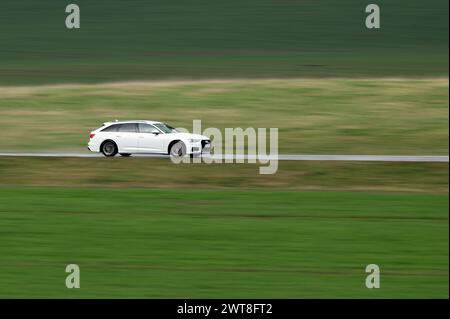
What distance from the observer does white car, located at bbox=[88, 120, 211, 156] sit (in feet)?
80.9

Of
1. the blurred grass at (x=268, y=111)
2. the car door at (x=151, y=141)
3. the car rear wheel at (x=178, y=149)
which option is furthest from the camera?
the blurred grass at (x=268, y=111)

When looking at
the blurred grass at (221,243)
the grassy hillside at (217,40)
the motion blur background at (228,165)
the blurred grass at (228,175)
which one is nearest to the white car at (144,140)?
the blurred grass at (228,175)

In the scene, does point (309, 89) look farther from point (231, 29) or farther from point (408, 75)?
point (231, 29)

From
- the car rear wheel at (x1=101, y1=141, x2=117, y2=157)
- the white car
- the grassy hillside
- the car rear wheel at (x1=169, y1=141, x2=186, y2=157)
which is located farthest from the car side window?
A: the grassy hillside

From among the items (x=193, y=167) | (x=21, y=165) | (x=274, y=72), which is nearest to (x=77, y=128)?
(x=21, y=165)

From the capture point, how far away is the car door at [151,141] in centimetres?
2486

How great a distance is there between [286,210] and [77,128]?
18369mm

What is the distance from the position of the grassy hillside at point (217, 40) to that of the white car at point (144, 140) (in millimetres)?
22084

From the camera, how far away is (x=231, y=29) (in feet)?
208

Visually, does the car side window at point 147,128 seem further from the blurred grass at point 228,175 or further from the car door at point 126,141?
the blurred grass at point 228,175

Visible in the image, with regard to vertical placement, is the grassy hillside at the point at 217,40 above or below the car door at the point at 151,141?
above

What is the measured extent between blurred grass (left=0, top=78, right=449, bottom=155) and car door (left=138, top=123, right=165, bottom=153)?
4.89 meters

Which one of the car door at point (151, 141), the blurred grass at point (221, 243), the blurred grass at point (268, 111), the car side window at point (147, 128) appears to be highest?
the blurred grass at point (268, 111)

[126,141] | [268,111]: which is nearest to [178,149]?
[126,141]
